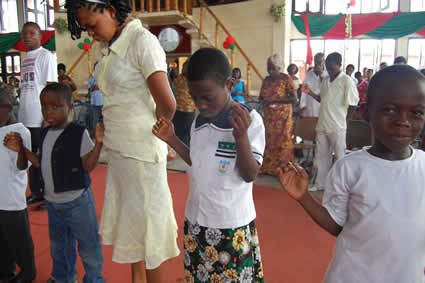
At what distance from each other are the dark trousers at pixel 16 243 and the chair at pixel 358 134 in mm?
4267

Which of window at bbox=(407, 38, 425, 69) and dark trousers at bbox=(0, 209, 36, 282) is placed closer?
dark trousers at bbox=(0, 209, 36, 282)

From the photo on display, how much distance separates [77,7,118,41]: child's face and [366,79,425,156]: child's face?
1098 millimetres

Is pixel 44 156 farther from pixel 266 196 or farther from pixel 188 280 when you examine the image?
pixel 266 196

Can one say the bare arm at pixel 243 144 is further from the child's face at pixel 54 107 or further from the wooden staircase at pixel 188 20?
the wooden staircase at pixel 188 20

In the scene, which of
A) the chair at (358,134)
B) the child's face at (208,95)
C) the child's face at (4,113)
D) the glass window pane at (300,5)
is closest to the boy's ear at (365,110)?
the child's face at (208,95)

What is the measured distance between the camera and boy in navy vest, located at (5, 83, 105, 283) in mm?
1632

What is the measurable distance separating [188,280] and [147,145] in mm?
590

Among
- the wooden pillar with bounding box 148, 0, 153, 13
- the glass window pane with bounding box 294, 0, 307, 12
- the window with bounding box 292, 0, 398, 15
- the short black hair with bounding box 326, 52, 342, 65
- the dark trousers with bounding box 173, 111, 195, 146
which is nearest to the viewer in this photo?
the short black hair with bounding box 326, 52, 342, 65

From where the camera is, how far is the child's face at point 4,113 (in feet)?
6.03

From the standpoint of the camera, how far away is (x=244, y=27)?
9414 millimetres

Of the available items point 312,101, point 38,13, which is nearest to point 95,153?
point 312,101

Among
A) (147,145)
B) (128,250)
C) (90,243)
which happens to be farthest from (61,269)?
(147,145)

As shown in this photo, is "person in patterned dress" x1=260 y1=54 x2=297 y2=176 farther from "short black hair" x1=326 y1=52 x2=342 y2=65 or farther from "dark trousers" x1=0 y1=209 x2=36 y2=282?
"dark trousers" x1=0 y1=209 x2=36 y2=282

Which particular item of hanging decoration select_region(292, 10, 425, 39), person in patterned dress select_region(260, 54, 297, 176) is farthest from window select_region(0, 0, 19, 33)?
person in patterned dress select_region(260, 54, 297, 176)
